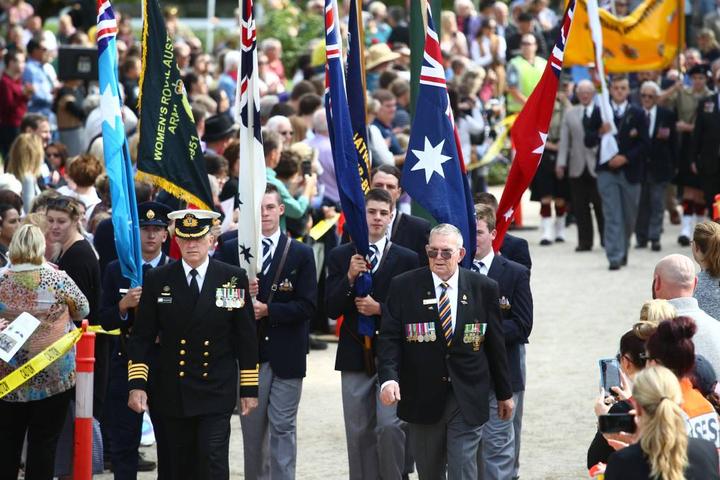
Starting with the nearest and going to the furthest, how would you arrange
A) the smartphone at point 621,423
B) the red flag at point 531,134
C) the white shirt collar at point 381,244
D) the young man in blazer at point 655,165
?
the smartphone at point 621,423, the white shirt collar at point 381,244, the red flag at point 531,134, the young man in blazer at point 655,165

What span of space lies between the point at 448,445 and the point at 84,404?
2.35 meters

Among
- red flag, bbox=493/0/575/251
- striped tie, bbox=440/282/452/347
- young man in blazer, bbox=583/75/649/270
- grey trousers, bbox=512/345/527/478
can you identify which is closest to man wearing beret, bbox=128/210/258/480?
striped tie, bbox=440/282/452/347

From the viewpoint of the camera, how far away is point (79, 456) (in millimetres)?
9492

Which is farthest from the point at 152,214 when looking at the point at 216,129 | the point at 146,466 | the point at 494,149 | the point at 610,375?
the point at 494,149

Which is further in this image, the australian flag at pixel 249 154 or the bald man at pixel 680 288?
the australian flag at pixel 249 154

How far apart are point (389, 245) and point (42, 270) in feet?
7.41

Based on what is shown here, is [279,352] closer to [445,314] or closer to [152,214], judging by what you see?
[152,214]

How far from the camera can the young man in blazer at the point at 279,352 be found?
9.64m

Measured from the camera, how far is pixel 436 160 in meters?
9.89

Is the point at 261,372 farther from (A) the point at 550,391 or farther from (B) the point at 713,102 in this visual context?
(B) the point at 713,102

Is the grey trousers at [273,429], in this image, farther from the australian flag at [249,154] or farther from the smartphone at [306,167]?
the smartphone at [306,167]

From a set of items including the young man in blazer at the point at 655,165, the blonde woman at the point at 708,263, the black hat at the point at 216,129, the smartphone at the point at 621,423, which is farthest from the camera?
the young man in blazer at the point at 655,165

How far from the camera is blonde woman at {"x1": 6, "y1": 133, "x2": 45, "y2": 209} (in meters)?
13.3

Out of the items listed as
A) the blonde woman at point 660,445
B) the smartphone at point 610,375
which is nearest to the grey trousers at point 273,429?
the smartphone at point 610,375
